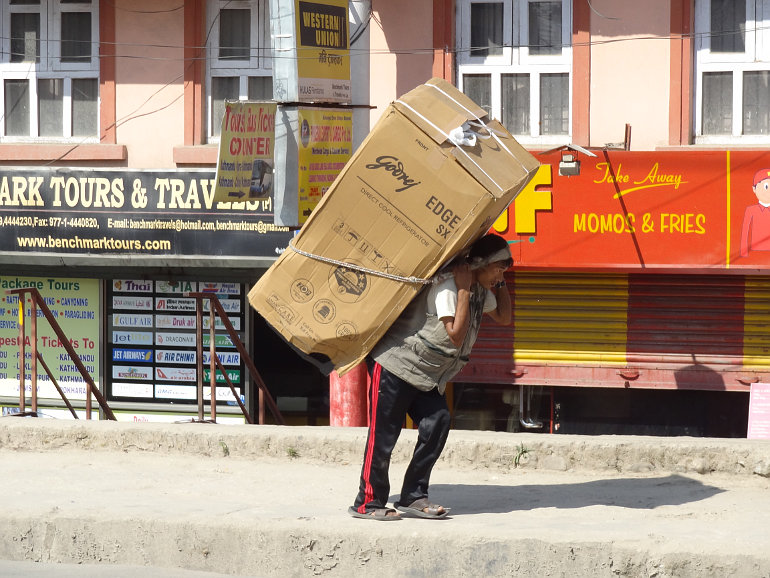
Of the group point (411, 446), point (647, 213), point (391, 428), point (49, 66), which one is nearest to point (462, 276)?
point (391, 428)

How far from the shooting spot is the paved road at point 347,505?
4730mm

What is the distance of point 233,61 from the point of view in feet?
37.0

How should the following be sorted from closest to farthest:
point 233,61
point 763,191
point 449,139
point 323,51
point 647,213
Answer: point 449,139
point 323,51
point 763,191
point 647,213
point 233,61

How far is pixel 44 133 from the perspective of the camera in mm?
11711

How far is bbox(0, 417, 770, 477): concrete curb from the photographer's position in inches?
246

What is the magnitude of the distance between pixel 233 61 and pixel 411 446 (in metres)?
6.01

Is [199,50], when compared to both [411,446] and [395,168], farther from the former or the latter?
[395,168]

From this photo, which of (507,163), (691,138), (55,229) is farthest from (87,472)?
(691,138)

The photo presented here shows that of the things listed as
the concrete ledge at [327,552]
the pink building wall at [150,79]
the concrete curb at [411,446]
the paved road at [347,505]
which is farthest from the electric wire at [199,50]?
the concrete ledge at [327,552]

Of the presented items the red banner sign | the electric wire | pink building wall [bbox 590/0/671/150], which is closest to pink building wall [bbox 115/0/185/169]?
the electric wire

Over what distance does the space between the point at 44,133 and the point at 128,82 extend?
3.69ft

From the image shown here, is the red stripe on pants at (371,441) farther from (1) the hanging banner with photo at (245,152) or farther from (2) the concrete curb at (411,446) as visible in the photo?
(1) the hanging banner with photo at (245,152)

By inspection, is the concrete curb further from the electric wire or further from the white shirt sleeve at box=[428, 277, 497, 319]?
the electric wire

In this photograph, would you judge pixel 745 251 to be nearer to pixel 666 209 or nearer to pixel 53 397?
pixel 666 209
